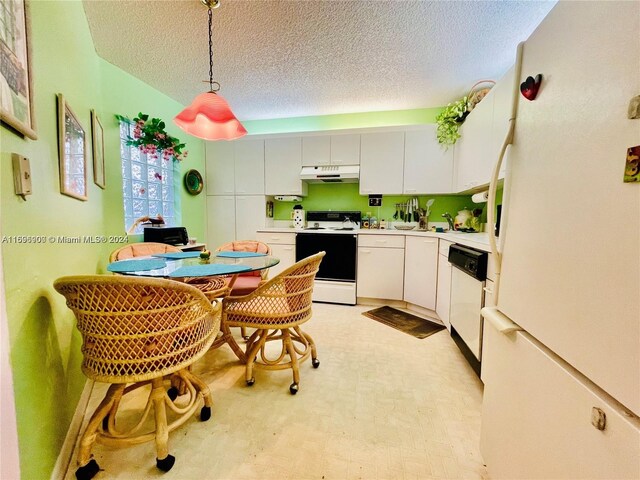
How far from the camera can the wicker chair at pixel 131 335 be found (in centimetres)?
89

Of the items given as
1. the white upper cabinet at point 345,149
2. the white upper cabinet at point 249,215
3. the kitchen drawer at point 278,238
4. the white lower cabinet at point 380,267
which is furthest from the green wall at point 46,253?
the white lower cabinet at point 380,267

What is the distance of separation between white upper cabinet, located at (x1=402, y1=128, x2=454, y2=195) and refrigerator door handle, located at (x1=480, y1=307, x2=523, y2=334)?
2.40 meters

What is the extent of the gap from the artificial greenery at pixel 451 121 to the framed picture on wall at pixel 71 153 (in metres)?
3.23

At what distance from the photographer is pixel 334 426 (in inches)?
50.4

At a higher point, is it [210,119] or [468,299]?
[210,119]

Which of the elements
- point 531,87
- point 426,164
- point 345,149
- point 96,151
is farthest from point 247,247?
point 426,164

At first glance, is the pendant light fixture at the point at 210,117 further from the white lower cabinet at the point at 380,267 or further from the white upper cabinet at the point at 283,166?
the white lower cabinet at the point at 380,267

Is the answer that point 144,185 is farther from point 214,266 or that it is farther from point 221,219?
point 214,266

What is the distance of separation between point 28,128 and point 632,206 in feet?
5.37

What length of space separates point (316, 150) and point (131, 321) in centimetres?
291

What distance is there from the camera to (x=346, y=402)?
1456mm

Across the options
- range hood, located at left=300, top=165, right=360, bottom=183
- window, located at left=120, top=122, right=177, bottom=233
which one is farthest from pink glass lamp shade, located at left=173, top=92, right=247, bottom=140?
range hood, located at left=300, top=165, right=360, bottom=183

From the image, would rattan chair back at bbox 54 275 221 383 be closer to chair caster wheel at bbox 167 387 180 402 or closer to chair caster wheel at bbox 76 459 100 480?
chair caster wheel at bbox 76 459 100 480

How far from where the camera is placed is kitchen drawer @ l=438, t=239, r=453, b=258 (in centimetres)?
229
